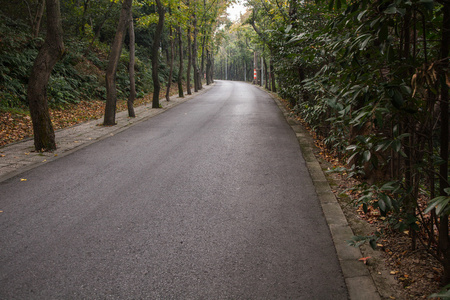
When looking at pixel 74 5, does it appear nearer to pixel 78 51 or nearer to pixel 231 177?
pixel 78 51

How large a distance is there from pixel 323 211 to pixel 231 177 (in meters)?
2.13

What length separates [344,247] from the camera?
12.7 feet

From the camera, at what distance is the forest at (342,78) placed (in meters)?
2.52

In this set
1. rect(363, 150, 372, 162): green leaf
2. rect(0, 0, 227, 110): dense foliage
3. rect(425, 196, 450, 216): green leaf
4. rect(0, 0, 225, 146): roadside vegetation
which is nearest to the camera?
rect(425, 196, 450, 216): green leaf

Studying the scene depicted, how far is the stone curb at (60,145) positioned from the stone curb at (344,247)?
5.99 m

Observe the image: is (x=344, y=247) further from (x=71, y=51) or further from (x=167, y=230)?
(x=71, y=51)

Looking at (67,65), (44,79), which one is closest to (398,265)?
(44,79)

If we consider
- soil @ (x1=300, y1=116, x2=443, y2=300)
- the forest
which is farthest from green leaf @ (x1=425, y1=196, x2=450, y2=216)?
soil @ (x1=300, y1=116, x2=443, y2=300)

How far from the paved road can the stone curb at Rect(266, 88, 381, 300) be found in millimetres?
99

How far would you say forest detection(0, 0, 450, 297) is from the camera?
8.25ft

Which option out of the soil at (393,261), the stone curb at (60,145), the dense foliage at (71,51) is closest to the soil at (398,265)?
the soil at (393,261)

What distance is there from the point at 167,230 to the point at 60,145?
22.0 ft

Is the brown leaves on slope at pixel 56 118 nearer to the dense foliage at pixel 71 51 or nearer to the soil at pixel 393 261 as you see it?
the dense foliage at pixel 71 51

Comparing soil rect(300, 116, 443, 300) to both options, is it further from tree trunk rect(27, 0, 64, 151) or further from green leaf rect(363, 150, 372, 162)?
tree trunk rect(27, 0, 64, 151)
